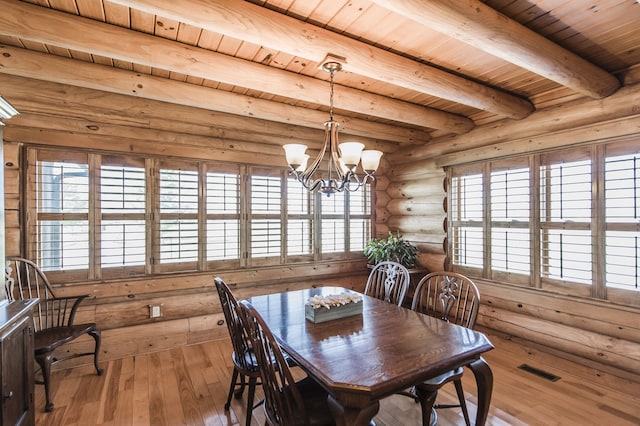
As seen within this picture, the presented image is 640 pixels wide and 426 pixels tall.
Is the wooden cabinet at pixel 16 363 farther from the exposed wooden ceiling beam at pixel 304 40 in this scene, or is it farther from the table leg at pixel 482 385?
the table leg at pixel 482 385

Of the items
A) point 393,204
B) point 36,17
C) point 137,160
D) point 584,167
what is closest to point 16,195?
point 137,160

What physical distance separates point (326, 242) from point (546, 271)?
2659mm

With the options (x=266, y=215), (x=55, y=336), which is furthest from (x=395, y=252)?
(x=55, y=336)

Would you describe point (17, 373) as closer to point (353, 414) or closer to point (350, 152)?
point (353, 414)

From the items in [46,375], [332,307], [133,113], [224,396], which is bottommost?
[224,396]

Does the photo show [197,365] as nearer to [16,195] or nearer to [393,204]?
[16,195]

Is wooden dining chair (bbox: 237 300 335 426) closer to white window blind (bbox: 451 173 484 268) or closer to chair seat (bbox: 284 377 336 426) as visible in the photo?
chair seat (bbox: 284 377 336 426)

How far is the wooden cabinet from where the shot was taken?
169 cm

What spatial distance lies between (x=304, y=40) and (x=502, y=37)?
1237 millimetres

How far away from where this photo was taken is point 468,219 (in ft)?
13.6

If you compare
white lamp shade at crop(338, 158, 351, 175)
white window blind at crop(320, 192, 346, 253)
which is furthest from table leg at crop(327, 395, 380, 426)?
white window blind at crop(320, 192, 346, 253)

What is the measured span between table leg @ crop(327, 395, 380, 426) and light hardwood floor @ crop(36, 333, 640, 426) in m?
1.11

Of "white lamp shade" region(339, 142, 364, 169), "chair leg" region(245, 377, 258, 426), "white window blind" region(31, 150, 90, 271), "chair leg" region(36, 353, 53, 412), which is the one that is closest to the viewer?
"chair leg" region(245, 377, 258, 426)

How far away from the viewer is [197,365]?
3238 millimetres
